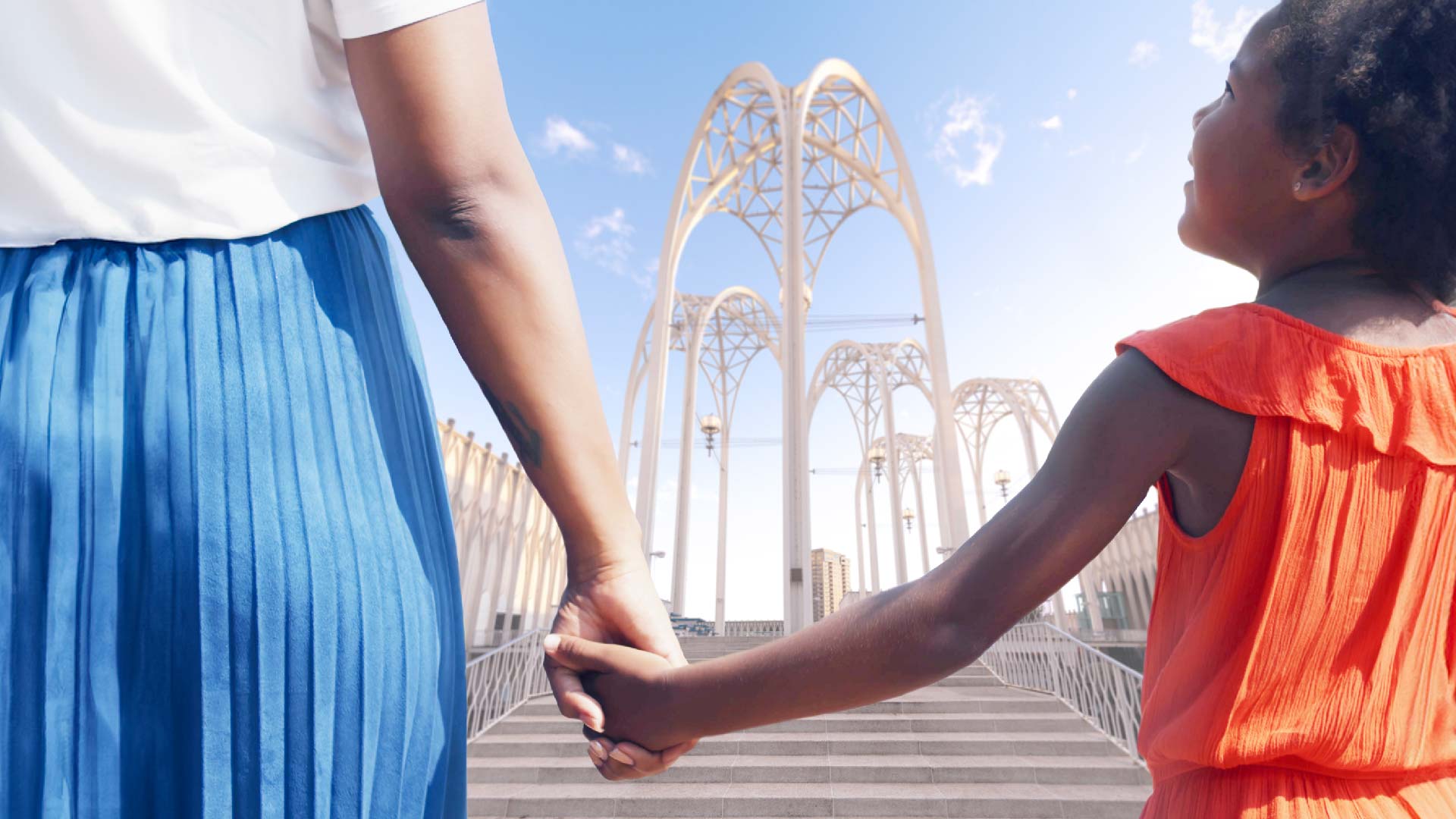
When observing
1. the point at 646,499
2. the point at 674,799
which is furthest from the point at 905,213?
the point at 674,799

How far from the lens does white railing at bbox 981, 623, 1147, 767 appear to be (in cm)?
838

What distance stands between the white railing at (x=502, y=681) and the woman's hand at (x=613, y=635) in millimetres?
8138

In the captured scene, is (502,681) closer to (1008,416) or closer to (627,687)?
(627,687)

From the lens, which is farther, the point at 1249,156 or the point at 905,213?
the point at 905,213

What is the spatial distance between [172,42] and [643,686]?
101 centimetres

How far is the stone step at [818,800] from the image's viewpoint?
20.2ft

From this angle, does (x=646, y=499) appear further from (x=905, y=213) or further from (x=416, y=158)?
(x=416, y=158)

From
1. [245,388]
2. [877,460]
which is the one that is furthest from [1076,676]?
[877,460]

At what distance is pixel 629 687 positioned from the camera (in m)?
1.25

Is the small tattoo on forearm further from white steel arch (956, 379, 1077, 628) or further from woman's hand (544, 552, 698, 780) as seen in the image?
white steel arch (956, 379, 1077, 628)

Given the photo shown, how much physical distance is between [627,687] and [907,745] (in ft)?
23.2

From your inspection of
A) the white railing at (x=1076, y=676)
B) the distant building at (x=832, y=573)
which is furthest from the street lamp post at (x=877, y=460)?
the distant building at (x=832, y=573)

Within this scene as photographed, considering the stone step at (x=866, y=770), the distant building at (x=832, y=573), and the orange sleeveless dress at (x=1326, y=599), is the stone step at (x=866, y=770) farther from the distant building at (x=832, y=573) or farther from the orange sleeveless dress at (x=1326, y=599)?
the distant building at (x=832, y=573)

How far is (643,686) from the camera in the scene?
1.24m
